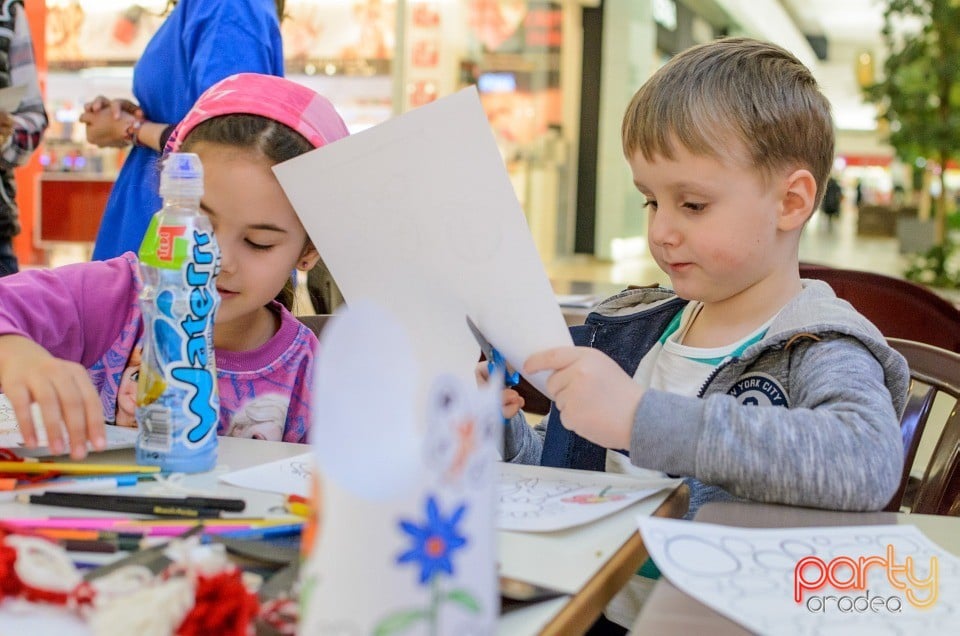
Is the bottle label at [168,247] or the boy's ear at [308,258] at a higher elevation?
the bottle label at [168,247]

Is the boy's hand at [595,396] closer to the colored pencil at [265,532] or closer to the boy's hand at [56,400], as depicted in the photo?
the colored pencil at [265,532]

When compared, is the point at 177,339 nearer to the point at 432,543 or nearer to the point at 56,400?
the point at 56,400

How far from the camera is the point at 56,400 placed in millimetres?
740

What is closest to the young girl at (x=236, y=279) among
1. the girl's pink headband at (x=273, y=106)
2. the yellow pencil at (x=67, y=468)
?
the girl's pink headband at (x=273, y=106)

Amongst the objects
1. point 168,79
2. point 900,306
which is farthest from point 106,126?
point 900,306

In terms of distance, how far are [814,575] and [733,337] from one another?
0.53m

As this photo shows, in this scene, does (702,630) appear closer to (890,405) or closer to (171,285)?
(890,405)

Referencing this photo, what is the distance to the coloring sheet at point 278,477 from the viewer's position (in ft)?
2.39

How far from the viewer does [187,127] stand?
3.66 ft

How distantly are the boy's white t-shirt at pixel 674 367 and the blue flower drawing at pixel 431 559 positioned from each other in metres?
0.62

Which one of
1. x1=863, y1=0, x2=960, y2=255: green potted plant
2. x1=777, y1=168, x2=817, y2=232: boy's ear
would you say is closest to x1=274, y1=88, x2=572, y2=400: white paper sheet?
x1=777, y1=168, x2=817, y2=232: boy's ear

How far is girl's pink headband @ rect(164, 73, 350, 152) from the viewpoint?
3.58 ft

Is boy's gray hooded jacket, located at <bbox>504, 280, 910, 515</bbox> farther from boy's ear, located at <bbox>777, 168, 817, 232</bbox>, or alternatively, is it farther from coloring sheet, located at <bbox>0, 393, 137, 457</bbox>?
coloring sheet, located at <bbox>0, 393, 137, 457</bbox>

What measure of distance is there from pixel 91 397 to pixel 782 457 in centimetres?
52
